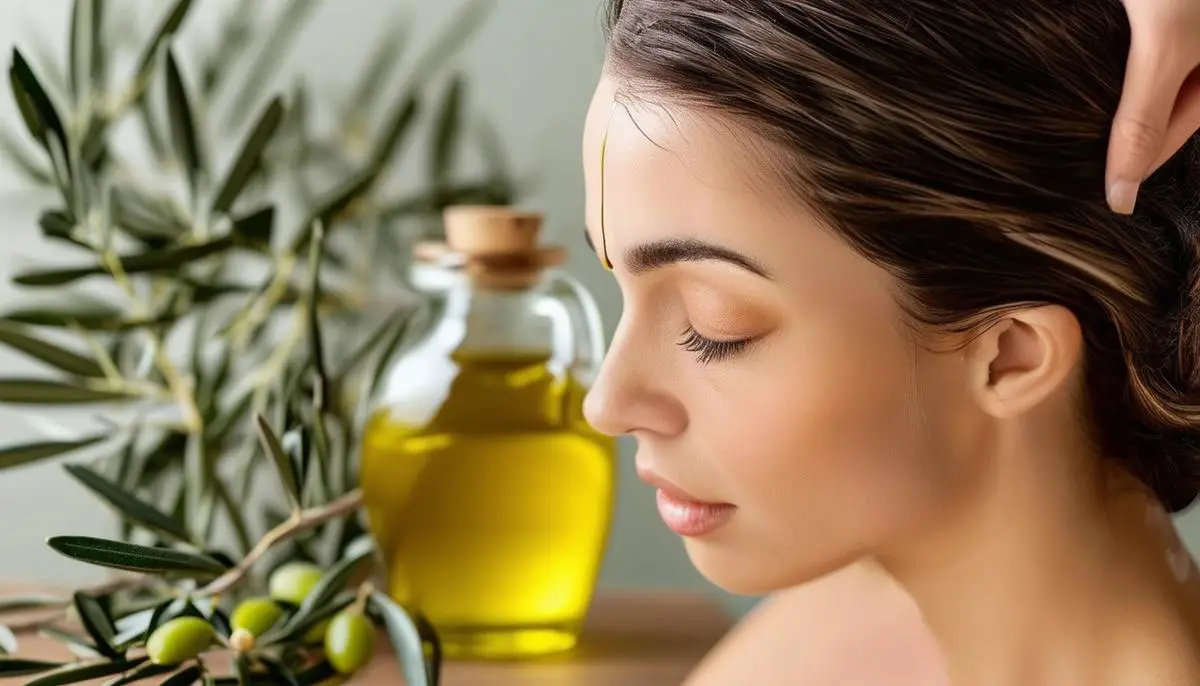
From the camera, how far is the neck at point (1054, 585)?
21.9 inches

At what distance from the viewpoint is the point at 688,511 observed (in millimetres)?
583

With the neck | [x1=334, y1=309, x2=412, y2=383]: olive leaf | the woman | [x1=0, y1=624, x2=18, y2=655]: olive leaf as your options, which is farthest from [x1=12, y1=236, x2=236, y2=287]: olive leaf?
the neck

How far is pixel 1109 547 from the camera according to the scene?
569 mm

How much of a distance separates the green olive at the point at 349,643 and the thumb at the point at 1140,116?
17.4 inches

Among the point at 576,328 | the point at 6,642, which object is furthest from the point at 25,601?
the point at 576,328

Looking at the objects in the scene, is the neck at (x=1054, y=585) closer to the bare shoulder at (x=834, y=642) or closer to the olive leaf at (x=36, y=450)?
the bare shoulder at (x=834, y=642)

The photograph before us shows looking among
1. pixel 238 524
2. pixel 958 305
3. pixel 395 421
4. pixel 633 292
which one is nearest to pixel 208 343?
pixel 238 524

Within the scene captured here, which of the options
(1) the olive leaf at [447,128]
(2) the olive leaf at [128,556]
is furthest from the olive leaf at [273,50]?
(2) the olive leaf at [128,556]

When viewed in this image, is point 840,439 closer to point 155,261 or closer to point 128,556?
point 128,556

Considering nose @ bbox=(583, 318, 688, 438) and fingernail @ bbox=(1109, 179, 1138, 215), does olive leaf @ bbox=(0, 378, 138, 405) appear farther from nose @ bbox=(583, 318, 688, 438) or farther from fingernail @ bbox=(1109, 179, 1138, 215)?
fingernail @ bbox=(1109, 179, 1138, 215)

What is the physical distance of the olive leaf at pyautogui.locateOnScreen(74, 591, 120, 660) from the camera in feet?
2.21

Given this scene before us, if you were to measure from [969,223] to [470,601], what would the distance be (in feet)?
1.37

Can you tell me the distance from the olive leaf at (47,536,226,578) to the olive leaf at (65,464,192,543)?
0.06 metres

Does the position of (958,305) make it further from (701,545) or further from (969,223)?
(701,545)
